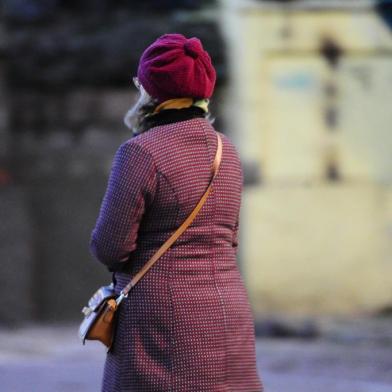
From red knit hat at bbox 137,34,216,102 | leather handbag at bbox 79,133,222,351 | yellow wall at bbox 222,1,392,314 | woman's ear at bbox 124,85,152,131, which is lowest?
yellow wall at bbox 222,1,392,314

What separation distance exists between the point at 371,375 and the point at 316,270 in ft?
5.45

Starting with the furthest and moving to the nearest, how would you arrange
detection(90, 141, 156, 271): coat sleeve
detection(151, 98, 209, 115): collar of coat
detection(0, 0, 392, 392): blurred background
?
detection(0, 0, 392, 392): blurred background, detection(151, 98, 209, 115): collar of coat, detection(90, 141, 156, 271): coat sleeve

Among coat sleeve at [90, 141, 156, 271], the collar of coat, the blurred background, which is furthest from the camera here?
the blurred background

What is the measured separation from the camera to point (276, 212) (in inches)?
337

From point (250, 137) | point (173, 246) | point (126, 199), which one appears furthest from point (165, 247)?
point (250, 137)

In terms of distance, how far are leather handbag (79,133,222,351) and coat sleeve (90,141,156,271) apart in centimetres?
8

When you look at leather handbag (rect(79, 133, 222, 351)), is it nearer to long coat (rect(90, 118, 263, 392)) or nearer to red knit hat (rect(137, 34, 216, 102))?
long coat (rect(90, 118, 263, 392))

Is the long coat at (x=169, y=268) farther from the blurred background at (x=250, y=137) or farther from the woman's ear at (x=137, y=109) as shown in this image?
the blurred background at (x=250, y=137)

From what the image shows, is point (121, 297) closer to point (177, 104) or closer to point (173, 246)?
point (173, 246)

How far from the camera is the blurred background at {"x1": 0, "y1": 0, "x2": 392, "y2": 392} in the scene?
Result: 8484 mm

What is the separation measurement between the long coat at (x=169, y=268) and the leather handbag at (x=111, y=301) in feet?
0.06

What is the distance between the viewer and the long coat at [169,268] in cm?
347

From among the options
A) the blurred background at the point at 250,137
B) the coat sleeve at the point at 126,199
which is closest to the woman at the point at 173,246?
the coat sleeve at the point at 126,199

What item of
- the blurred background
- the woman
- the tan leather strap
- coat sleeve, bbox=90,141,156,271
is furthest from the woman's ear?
the blurred background
